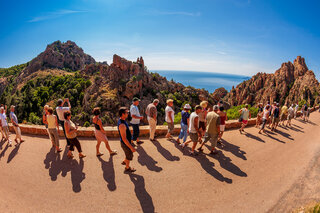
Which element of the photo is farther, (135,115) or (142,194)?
(135,115)

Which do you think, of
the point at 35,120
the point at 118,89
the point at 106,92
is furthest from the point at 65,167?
the point at 35,120

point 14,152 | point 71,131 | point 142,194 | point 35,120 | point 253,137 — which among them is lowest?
point 35,120

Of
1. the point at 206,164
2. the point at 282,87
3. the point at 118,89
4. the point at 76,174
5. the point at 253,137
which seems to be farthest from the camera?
the point at 282,87

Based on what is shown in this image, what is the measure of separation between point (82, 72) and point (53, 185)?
87165 mm

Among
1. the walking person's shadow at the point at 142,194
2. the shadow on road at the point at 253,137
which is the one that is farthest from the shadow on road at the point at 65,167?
the shadow on road at the point at 253,137

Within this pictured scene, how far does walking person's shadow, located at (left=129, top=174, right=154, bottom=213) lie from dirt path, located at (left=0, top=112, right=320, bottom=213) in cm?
2

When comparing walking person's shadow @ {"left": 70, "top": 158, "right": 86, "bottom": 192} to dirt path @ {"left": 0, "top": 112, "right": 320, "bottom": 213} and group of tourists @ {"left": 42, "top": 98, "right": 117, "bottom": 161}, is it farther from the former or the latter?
group of tourists @ {"left": 42, "top": 98, "right": 117, "bottom": 161}

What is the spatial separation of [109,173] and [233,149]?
4790mm

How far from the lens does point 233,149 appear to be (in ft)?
19.6

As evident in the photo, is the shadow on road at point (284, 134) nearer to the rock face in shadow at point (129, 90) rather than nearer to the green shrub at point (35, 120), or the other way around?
the rock face in shadow at point (129, 90)

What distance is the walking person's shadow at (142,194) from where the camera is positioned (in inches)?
131

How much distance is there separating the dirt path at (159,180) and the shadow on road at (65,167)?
17mm

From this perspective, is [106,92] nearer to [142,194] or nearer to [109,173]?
[109,173]

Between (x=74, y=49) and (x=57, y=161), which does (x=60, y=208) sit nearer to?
(x=57, y=161)
